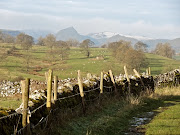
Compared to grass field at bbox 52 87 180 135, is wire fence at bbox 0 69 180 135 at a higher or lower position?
higher

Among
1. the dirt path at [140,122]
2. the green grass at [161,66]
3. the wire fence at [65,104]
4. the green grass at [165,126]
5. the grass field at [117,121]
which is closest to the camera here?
the wire fence at [65,104]

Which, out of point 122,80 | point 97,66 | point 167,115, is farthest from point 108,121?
point 97,66

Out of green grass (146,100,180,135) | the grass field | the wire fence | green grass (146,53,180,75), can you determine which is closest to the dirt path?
the grass field

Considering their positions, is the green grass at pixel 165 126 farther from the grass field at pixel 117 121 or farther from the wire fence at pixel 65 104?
the wire fence at pixel 65 104

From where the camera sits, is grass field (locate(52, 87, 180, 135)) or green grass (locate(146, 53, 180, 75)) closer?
grass field (locate(52, 87, 180, 135))

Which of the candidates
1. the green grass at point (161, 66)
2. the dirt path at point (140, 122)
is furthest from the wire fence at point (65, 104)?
the green grass at point (161, 66)

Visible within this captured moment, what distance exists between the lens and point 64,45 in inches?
4400

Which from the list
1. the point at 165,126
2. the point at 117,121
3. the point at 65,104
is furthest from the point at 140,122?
the point at 65,104

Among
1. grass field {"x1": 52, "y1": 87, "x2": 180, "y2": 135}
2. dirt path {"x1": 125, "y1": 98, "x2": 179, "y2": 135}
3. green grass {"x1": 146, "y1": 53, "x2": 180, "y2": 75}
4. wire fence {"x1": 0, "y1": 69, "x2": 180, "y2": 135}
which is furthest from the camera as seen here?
green grass {"x1": 146, "y1": 53, "x2": 180, "y2": 75}

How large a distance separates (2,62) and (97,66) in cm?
2919

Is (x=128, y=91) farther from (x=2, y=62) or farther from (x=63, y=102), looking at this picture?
(x=2, y=62)

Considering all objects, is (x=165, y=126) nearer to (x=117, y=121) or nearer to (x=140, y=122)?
(x=140, y=122)

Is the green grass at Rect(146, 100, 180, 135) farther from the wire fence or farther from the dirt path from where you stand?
the wire fence

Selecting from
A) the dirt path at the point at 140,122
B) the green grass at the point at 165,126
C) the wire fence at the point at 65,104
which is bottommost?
the dirt path at the point at 140,122
